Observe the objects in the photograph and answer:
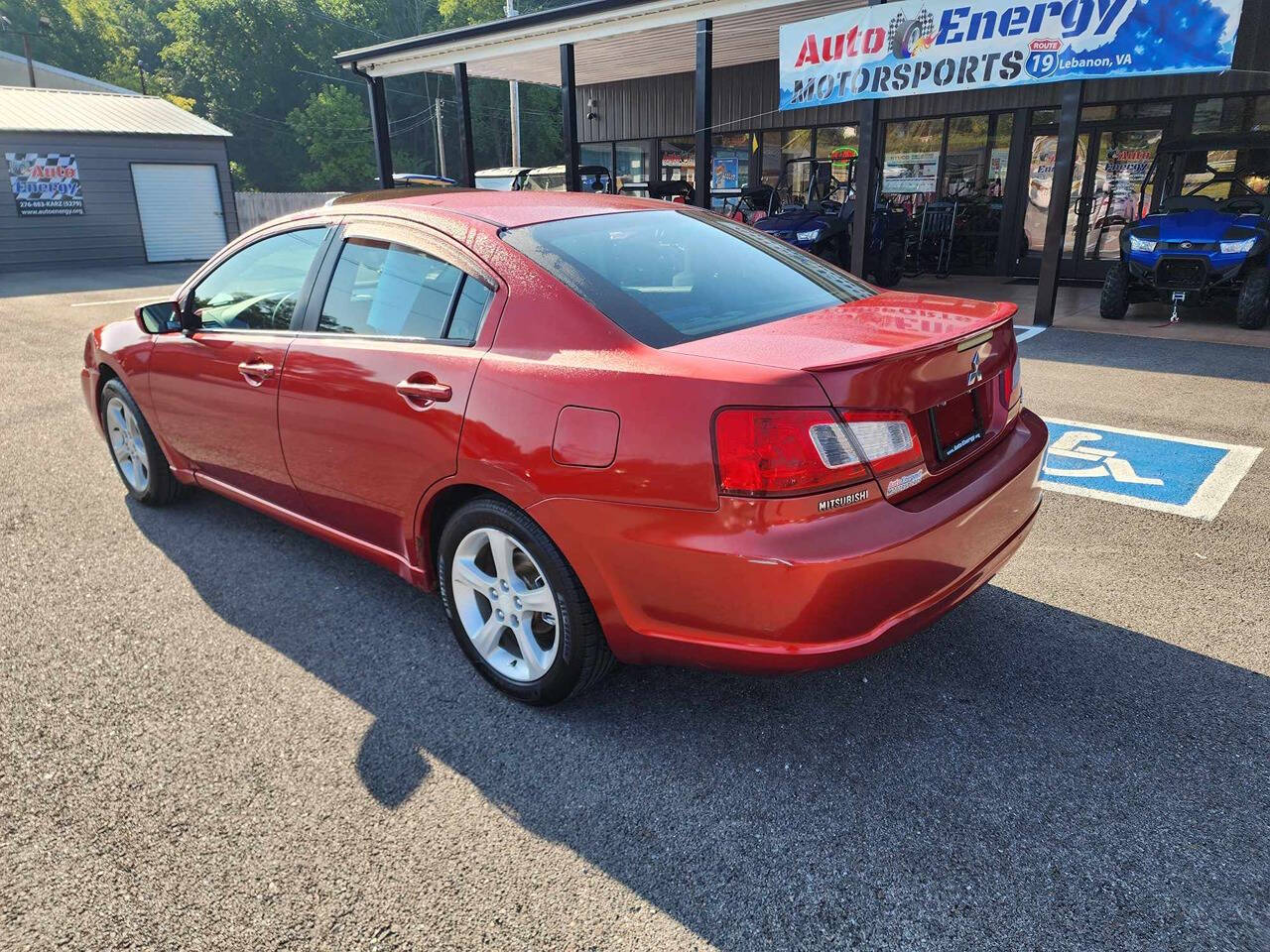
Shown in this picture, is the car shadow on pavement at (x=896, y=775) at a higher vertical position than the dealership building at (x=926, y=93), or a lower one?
lower

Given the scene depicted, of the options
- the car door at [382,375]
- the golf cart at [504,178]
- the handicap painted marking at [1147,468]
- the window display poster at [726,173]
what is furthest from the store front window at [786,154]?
the car door at [382,375]

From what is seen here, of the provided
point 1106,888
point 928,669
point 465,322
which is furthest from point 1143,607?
point 465,322

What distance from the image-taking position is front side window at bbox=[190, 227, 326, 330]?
3385 millimetres

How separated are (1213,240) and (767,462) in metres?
9.46

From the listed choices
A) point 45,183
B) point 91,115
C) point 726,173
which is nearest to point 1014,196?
point 726,173

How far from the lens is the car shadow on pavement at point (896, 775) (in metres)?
1.96

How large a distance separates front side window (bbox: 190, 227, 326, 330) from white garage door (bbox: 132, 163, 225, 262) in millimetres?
21100

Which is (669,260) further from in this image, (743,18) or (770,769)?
(743,18)

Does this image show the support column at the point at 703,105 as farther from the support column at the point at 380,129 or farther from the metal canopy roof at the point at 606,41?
the support column at the point at 380,129

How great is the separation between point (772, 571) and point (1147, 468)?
366cm

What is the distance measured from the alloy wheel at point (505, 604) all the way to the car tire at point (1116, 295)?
31.4ft

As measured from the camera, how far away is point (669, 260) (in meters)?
2.92

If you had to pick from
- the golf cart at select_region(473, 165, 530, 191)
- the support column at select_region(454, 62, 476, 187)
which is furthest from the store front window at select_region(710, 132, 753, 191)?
the support column at select_region(454, 62, 476, 187)

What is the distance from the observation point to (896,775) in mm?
2396
